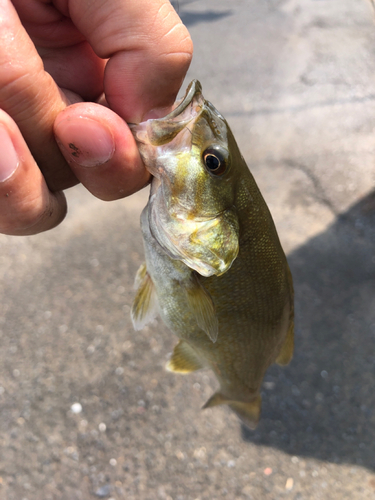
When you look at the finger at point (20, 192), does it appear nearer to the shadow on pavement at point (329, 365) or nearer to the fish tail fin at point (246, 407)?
the fish tail fin at point (246, 407)

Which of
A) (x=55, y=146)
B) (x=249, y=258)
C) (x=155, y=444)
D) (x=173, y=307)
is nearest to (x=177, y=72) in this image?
(x=55, y=146)

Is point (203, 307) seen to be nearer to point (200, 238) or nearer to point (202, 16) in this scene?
point (200, 238)

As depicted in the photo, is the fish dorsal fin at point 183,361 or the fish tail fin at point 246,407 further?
the fish tail fin at point 246,407

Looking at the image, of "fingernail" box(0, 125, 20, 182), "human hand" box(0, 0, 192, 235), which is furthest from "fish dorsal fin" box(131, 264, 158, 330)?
"fingernail" box(0, 125, 20, 182)

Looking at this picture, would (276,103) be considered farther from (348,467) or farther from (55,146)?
(55,146)

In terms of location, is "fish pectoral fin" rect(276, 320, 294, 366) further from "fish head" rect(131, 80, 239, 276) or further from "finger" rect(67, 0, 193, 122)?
"finger" rect(67, 0, 193, 122)

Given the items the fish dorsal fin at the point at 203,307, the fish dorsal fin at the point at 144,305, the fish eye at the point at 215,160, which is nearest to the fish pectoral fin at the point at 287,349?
the fish dorsal fin at the point at 203,307

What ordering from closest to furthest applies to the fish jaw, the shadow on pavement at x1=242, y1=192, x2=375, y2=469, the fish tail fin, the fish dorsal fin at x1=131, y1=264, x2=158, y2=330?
the fish jaw
the fish dorsal fin at x1=131, y1=264, x2=158, y2=330
the fish tail fin
the shadow on pavement at x1=242, y1=192, x2=375, y2=469
